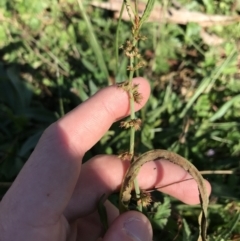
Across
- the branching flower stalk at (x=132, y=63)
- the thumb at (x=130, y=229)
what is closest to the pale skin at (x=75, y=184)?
the thumb at (x=130, y=229)

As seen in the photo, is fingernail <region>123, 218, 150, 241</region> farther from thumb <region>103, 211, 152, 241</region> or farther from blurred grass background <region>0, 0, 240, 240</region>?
blurred grass background <region>0, 0, 240, 240</region>

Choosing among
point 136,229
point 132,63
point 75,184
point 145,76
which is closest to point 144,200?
point 136,229

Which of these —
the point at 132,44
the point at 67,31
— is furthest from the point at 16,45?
the point at 132,44

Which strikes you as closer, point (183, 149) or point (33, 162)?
point (33, 162)

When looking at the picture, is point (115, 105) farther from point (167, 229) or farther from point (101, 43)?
point (101, 43)

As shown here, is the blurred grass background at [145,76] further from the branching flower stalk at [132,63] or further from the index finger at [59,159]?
the branching flower stalk at [132,63]

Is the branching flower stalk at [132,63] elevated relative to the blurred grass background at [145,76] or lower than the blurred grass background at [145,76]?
elevated

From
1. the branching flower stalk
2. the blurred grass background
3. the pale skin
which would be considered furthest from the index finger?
the blurred grass background
